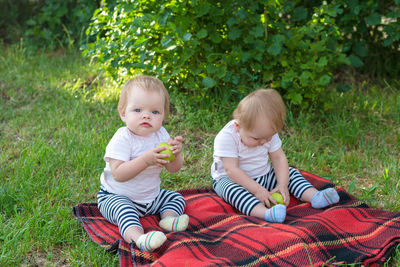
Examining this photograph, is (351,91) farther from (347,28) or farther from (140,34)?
(140,34)

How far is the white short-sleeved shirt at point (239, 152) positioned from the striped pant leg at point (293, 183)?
0.19 ft

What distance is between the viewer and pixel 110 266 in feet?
8.23

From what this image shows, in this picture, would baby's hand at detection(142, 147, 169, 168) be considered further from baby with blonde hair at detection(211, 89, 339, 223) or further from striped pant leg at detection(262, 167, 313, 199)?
striped pant leg at detection(262, 167, 313, 199)

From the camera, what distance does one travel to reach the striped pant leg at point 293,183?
3279 millimetres

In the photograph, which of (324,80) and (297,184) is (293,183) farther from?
(324,80)

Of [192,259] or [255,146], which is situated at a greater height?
[255,146]

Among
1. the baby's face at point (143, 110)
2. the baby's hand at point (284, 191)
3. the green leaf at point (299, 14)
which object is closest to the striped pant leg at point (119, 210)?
the baby's face at point (143, 110)

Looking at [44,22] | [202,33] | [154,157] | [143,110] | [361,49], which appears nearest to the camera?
[154,157]

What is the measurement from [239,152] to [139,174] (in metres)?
0.72

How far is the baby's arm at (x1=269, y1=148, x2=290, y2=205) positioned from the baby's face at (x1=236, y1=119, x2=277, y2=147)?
207 mm

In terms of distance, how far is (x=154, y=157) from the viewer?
2.71 m

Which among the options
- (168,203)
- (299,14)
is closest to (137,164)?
(168,203)

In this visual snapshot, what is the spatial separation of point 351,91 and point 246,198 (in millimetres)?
2428

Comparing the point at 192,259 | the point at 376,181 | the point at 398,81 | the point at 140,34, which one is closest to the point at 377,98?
the point at 398,81
